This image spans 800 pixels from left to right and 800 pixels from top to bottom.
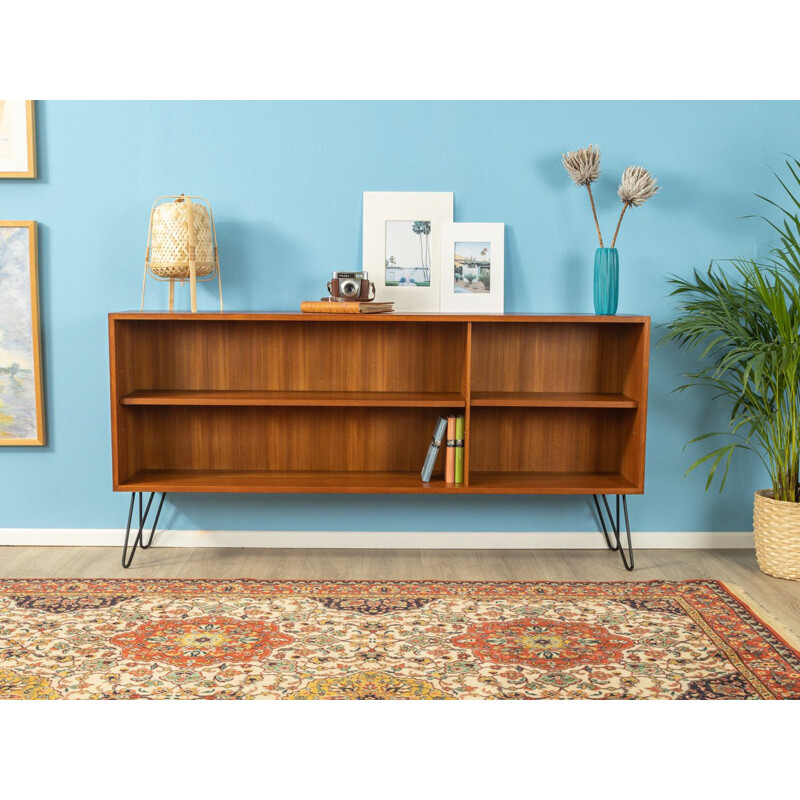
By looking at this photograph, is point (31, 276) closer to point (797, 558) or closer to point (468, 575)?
point (468, 575)

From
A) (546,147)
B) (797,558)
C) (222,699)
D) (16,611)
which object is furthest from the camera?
(546,147)

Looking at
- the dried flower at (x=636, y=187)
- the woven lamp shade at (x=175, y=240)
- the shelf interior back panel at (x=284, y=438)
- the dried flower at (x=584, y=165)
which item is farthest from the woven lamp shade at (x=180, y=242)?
the dried flower at (x=636, y=187)

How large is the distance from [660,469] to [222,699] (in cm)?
214

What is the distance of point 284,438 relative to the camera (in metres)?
3.51

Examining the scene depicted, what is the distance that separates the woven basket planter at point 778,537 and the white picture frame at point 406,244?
151cm

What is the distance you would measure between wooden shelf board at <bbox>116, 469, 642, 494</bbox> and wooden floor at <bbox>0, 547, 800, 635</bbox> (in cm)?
32

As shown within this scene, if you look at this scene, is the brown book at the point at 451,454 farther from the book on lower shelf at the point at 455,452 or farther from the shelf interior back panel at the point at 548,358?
the shelf interior back panel at the point at 548,358

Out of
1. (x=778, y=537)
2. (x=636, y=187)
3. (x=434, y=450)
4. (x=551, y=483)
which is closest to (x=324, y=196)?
(x=434, y=450)

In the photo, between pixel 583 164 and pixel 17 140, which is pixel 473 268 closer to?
pixel 583 164

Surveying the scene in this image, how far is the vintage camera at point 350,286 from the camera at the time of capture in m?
3.21

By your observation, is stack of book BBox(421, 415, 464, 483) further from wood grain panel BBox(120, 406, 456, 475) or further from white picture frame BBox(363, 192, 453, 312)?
white picture frame BBox(363, 192, 453, 312)

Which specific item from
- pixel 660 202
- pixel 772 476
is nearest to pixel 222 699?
pixel 772 476

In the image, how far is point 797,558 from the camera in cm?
314

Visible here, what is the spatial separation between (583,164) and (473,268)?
58cm
